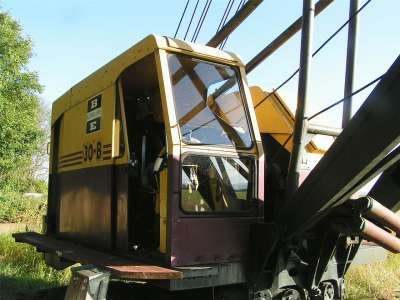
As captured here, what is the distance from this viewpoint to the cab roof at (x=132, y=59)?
444 cm

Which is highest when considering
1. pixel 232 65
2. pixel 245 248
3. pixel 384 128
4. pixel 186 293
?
pixel 232 65

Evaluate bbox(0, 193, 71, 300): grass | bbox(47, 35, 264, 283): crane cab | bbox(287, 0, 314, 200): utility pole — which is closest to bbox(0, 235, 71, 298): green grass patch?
bbox(0, 193, 71, 300): grass

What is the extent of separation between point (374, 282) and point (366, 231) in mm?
3486

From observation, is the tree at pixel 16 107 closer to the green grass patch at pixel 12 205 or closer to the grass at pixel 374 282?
the green grass patch at pixel 12 205

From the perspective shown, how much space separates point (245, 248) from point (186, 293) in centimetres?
82

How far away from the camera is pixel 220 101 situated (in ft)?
15.6

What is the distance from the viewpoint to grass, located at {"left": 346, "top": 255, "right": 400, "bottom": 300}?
22.5ft

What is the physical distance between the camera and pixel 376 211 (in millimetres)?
4012

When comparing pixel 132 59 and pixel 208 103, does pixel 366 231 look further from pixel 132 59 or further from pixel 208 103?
pixel 132 59

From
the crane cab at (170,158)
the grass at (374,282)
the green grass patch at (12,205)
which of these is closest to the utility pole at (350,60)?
the crane cab at (170,158)

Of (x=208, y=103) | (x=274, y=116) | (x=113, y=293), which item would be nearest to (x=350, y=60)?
(x=274, y=116)

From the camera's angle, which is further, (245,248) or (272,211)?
(272,211)

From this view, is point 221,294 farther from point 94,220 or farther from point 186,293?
point 94,220

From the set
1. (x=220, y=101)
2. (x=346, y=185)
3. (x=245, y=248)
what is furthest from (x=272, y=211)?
(x=346, y=185)
